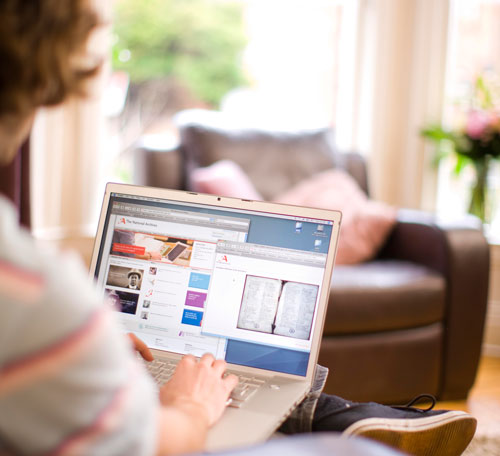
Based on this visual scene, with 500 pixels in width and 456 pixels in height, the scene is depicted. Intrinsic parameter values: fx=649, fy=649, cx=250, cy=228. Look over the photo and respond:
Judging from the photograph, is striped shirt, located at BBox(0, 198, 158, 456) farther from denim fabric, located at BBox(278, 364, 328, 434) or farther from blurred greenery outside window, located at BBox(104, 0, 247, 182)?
blurred greenery outside window, located at BBox(104, 0, 247, 182)

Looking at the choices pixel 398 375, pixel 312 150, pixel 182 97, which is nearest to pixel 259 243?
pixel 398 375

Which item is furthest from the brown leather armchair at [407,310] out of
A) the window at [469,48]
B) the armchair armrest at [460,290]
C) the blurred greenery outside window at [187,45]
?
the blurred greenery outside window at [187,45]

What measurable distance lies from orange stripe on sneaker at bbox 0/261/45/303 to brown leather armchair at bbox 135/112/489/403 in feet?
5.59

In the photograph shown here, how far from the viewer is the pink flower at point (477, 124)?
288cm

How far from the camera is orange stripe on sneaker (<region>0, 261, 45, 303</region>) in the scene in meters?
0.47

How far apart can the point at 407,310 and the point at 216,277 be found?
1342 mm

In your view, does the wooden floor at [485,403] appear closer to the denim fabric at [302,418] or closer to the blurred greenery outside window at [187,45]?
the denim fabric at [302,418]

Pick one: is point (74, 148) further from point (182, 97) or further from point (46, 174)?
point (182, 97)

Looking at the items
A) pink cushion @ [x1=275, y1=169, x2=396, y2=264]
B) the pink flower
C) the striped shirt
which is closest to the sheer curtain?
pink cushion @ [x1=275, y1=169, x2=396, y2=264]

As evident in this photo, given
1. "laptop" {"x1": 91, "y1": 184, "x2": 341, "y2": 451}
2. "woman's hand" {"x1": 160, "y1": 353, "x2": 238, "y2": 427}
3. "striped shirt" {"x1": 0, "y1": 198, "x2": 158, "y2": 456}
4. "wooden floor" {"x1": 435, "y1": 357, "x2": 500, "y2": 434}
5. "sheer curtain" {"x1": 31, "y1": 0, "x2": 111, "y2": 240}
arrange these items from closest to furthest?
1. "striped shirt" {"x1": 0, "y1": 198, "x2": 158, "y2": 456}
2. "woman's hand" {"x1": 160, "y1": 353, "x2": 238, "y2": 427}
3. "laptop" {"x1": 91, "y1": 184, "x2": 341, "y2": 451}
4. "wooden floor" {"x1": 435, "y1": 357, "x2": 500, "y2": 434}
5. "sheer curtain" {"x1": 31, "y1": 0, "x2": 111, "y2": 240}

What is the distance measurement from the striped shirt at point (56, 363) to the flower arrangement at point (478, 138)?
2.69 meters

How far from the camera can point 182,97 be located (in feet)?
18.3

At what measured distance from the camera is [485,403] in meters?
2.39

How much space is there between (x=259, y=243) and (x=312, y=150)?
6.39 feet
